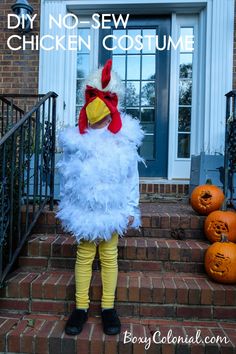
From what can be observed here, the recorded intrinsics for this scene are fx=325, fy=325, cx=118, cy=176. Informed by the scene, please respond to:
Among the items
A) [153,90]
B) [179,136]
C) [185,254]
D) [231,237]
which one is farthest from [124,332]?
[153,90]

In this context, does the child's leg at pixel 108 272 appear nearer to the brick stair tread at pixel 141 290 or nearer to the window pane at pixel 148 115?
the brick stair tread at pixel 141 290

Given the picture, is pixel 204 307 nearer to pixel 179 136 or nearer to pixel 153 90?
pixel 179 136

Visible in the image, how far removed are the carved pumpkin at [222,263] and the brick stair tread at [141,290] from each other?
0.06m

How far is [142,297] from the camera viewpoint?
2.30m

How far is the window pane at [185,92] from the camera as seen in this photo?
172 inches

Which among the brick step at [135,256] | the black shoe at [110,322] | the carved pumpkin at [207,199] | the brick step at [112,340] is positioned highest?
the carved pumpkin at [207,199]

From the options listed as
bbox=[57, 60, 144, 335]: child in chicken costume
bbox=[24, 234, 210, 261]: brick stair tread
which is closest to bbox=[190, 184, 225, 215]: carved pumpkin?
bbox=[24, 234, 210, 261]: brick stair tread

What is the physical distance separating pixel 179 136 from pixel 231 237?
2.02 metres

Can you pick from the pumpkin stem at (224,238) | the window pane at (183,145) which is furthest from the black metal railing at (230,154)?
the window pane at (183,145)

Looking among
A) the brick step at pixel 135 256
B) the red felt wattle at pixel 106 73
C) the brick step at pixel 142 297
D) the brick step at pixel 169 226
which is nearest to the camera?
the red felt wattle at pixel 106 73

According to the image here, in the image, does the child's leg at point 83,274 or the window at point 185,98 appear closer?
the child's leg at point 83,274

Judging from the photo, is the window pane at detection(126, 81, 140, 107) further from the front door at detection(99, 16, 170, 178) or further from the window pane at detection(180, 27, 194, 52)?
the window pane at detection(180, 27, 194, 52)

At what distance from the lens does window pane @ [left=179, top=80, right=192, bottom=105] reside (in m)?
4.38

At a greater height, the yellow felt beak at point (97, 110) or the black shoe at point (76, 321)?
the yellow felt beak at point (97, 110)
